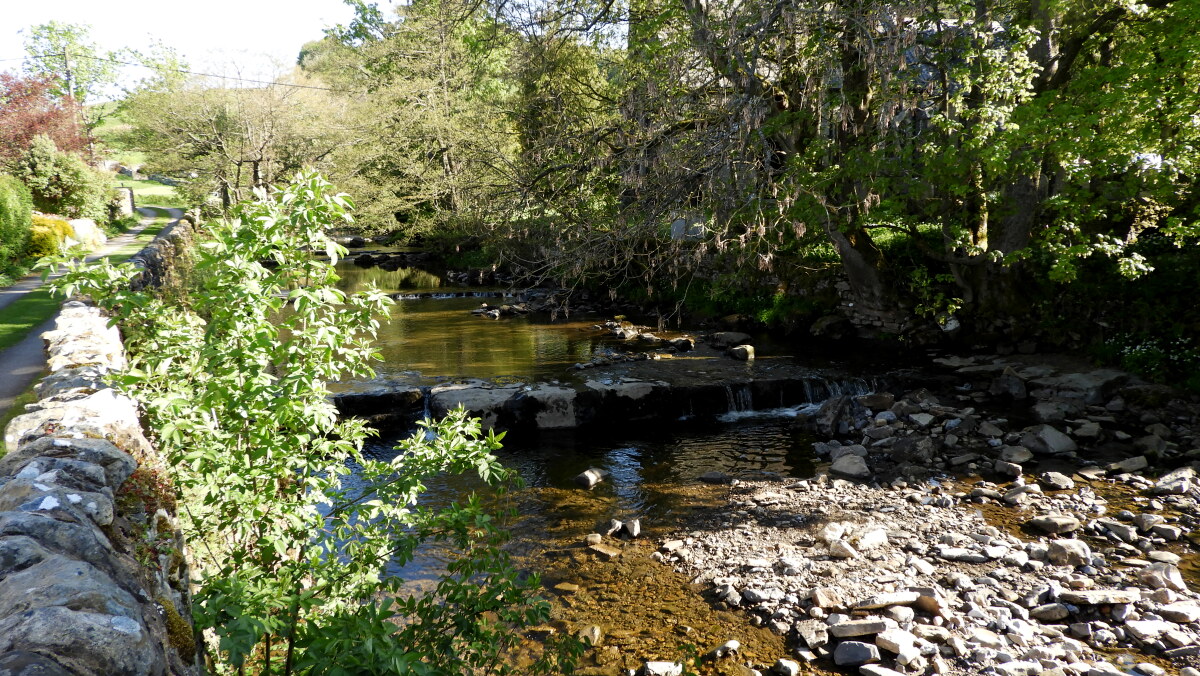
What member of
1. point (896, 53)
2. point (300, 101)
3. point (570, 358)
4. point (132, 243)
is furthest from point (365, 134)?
point (896, 53)

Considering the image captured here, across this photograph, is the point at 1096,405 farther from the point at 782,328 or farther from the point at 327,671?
the point at 327,671

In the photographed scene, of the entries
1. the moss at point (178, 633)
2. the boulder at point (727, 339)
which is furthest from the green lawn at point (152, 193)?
the moss at point (178, 633)

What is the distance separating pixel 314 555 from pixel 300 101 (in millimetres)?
33814

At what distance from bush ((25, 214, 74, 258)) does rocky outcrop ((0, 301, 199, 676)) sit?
19340 millimetres

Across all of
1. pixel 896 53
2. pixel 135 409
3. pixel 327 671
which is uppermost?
pixel 896 53

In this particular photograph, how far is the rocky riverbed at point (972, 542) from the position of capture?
551cm

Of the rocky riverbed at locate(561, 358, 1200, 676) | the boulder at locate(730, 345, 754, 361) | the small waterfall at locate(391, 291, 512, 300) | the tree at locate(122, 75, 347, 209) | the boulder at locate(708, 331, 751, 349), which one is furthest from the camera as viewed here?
the tree at locate(122, 75, 347, 209)

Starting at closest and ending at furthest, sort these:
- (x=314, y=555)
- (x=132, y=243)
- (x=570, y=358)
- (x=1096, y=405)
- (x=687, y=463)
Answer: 1. (x=314, y=555)
2. (x=687, y=463)
3. (x=1096, y=405)
4. (x=570, y=358)
5. (x=132, y=243)

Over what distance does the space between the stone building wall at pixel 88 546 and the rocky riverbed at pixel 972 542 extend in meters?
3.60

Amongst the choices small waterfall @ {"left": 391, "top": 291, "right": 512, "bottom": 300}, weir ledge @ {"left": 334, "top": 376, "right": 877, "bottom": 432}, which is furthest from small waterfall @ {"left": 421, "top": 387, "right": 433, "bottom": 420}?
small waterfall @ {"left": 391, "top": 291, "right": 512, "bottom": 300}

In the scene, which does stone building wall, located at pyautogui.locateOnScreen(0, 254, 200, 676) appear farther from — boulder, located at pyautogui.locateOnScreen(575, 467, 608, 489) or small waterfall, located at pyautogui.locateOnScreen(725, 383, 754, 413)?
small waterfall, located at pyautogui.locateOnScreen(725, 383, 754, 413)

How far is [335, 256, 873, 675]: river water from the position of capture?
6.18m

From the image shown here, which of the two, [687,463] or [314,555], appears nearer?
[314,555]

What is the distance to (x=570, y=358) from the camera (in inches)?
624
